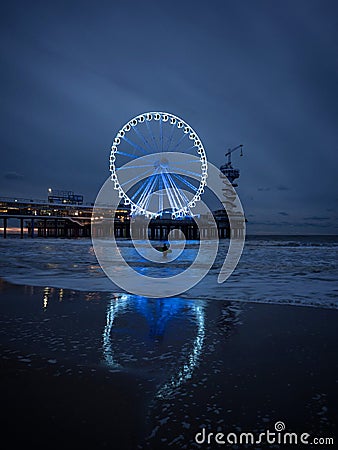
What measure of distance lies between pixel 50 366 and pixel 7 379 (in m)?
0.47

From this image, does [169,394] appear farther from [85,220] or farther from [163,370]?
[85,220]

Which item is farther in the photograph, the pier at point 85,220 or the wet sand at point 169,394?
the pier at point 85,220

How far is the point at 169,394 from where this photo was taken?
3109 millimetres

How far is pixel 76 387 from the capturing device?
3.21m

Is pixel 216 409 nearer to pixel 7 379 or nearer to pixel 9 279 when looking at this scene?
pixel 7 379

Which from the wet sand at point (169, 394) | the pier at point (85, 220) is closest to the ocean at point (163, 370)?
the wet sand at point (169, 394)

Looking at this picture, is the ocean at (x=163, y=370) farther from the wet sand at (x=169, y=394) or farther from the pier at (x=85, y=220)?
the pier at (x=85, y=220)

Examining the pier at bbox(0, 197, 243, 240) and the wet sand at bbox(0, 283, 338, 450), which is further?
the pier at bbox(0, 197, 243, 240)

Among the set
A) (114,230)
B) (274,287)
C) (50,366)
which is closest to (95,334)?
(50,366)

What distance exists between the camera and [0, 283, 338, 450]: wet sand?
253 centimetres

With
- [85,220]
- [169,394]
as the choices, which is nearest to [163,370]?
[169,394]

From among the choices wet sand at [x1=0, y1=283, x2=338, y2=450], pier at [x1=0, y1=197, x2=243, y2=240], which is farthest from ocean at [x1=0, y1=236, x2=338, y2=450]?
pier at [x1=0, y1=197, x2=243, y2=240]

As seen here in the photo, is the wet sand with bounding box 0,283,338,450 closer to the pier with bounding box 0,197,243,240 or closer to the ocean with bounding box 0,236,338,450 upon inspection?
the ocean with bounding box 0,236,338,450

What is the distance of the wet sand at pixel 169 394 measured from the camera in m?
2.53
